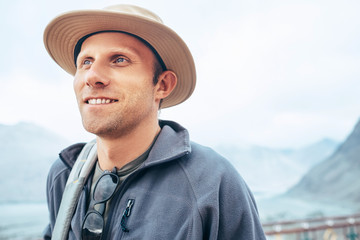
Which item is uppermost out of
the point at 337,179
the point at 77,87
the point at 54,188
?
the point at 77,87

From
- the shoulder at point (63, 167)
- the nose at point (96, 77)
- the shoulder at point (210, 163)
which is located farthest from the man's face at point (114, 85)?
the shoulder at point (63, 167)

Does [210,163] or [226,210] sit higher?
[210,163]

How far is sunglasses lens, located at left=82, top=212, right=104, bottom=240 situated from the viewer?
1.27m

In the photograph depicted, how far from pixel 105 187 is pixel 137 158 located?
0.70 feet

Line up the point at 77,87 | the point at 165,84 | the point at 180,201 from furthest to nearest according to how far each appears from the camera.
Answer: the point at 165,84 < the point at 77,87 < the point at 180,201

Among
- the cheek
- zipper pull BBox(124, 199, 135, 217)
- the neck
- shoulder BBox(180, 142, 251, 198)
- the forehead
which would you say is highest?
the forehead

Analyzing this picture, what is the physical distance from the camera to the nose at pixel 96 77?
1334 mm

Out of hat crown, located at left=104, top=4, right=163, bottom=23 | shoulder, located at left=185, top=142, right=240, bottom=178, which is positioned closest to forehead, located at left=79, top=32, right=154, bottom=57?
hat crown, located at left=104, top=4, right=163, bottom=23

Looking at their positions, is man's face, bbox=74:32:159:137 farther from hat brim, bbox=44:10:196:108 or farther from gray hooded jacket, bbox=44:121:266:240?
gray hooded jacket, bbox=44:121:266:240

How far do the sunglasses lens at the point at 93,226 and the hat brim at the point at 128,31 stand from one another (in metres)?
0.88

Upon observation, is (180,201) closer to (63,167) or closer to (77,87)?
(77,87)

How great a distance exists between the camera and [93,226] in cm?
128

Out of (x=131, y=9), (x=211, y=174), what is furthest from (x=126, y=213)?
(x=131, y=9)

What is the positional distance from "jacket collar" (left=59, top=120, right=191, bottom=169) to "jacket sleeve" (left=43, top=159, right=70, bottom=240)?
75 millimetres
